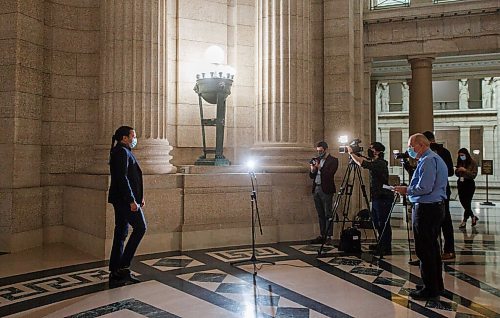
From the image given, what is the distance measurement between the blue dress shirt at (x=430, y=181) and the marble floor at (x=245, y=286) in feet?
3.33

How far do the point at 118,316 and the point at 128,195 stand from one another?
141 cm

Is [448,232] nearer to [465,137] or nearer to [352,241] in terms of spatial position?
[352,241]

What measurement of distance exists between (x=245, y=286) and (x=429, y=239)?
77.2 inches

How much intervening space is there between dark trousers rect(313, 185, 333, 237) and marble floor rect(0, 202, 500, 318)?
0.77 m

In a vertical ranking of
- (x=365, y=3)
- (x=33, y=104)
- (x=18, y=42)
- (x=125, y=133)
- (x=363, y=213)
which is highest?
(x=365, y=3)

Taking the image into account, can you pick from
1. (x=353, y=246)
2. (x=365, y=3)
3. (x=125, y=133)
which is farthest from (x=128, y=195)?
(x=365, y=3)

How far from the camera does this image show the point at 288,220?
7898 mm

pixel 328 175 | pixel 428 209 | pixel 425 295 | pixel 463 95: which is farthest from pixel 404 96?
pixel 425 295

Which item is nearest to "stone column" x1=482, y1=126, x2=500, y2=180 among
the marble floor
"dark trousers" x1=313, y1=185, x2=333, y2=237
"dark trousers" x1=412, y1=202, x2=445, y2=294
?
the marble floor

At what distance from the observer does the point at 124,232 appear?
16.8 feet

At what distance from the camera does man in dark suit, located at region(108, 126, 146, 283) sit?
5.04 m

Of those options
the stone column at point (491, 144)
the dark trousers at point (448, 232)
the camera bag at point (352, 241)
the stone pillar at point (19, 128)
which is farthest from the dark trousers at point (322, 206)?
the stone column at point (491, 144)

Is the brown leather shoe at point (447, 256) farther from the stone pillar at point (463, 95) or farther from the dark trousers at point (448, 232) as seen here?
the stone pillar at point (463, 95)

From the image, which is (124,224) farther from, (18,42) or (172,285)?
(18,42)
